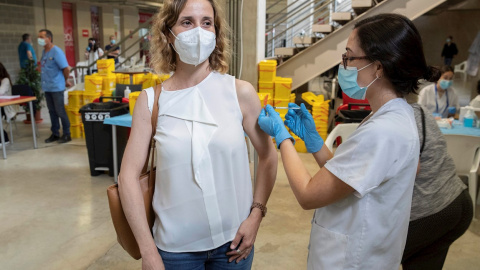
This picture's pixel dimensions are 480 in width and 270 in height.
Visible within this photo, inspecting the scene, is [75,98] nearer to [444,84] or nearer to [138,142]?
[444,84]

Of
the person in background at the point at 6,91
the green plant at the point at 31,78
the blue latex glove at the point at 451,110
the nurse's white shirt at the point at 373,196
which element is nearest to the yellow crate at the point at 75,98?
the person in background at the point at 6,91

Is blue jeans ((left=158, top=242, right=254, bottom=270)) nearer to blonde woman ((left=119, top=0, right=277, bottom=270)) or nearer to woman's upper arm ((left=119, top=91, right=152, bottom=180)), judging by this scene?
blonde woman ((left=119, top=0, right=277, bottom=270))

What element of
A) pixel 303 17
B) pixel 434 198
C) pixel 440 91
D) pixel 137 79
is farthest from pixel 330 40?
pixel 434 198

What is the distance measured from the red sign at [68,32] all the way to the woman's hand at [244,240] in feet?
47.1

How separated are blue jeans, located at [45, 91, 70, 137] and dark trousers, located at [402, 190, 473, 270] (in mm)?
5426

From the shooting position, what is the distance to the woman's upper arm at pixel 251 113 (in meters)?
1.38

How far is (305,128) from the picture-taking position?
1524mm

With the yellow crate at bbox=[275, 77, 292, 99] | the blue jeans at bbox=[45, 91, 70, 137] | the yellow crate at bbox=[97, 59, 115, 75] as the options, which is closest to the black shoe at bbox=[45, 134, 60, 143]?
the blue jeans at bbox=[45, 91, 70, 137]

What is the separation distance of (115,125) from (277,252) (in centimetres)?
233

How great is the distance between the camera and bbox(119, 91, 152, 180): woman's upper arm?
129 cm

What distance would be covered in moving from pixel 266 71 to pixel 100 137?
2.51 m

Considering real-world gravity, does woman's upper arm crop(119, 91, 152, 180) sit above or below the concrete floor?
above

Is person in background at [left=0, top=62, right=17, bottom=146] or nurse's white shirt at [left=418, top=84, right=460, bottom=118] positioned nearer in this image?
nurse's white shirt at [left=418, top=84, right=460, bottom=118]

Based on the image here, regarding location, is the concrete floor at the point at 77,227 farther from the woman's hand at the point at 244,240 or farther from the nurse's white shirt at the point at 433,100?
the woman's hand at the point at 244,240
